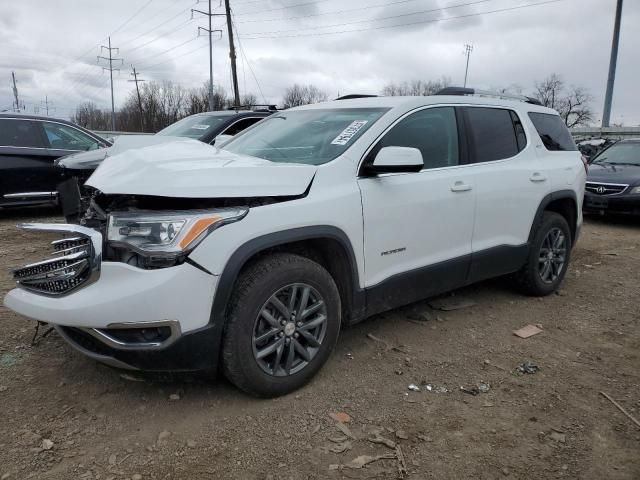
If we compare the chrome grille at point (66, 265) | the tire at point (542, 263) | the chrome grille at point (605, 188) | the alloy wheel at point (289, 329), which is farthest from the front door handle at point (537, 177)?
the chrome grille at point (605, 188)

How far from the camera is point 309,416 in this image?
9.20ft

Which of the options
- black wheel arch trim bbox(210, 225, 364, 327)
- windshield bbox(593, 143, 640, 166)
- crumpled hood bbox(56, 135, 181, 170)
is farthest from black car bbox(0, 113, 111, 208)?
windshield bbox(593, 143, 640, 166)

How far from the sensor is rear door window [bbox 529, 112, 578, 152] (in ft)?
15.7

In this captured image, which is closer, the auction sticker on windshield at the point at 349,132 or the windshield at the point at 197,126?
the auction sticker on windshield at the point at 349,132

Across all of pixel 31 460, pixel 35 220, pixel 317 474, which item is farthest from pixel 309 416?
pixel 35 220

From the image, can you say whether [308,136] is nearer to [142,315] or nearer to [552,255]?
[142,315]

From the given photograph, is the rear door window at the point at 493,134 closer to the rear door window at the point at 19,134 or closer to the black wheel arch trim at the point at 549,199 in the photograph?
the black wheel arch trim at the point at 549,199

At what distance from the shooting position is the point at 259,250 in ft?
8.85

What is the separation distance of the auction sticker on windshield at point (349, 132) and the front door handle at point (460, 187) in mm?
820

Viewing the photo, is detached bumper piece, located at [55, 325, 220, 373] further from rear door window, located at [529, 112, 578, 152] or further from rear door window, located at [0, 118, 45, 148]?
rear door window, located at [0, 118, 45, 148]

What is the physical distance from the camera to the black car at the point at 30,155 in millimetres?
7648

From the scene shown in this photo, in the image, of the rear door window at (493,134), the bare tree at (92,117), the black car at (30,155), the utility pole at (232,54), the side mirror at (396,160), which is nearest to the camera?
the side mirror at (396,160)

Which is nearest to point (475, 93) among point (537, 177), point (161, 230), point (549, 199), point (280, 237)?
point (537, 177)

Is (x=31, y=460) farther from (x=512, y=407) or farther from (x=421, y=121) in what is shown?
(x=421, y=121)
